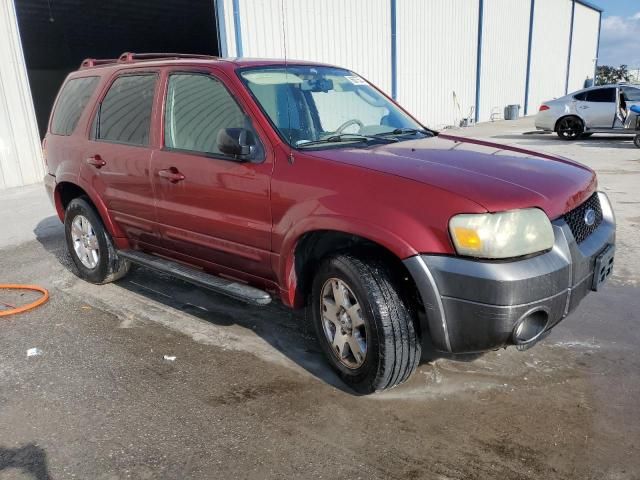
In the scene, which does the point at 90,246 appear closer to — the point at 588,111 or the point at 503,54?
the point at 588,111

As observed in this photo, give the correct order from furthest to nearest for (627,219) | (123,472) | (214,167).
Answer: (627,219), (214,167), (123,472)

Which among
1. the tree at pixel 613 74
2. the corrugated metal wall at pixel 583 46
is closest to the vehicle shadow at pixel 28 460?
the corrugated metal wall at pixel 583 46

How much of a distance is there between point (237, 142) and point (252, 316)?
1567 mm

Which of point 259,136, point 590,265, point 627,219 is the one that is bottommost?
point 627,219

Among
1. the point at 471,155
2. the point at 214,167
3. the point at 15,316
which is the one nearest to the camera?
the point at 471,155

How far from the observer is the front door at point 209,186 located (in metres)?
3.27

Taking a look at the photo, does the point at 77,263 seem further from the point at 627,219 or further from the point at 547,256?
the point at 627,219

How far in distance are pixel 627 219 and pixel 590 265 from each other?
4.31m

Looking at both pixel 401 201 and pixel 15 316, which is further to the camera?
pixel 15 316

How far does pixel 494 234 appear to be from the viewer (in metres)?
2.47

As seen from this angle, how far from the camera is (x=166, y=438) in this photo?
2.73 meters

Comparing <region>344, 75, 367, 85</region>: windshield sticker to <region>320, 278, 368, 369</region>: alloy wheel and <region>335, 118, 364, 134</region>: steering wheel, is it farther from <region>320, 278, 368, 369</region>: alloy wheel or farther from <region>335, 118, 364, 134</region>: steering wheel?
<region>320, 278, 368, 369</region>: alloy wheel

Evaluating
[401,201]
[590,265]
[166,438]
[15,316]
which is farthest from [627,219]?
[15,316]

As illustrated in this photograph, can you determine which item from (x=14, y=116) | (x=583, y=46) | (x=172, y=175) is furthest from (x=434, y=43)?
(x=583, y=46)
